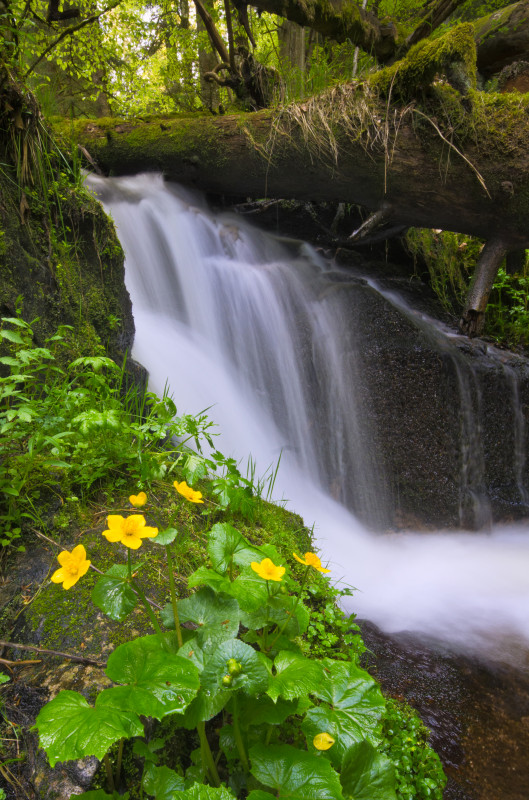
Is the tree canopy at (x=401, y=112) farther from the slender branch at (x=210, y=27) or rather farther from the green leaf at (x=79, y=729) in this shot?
the green leaf at (x=79, y=729)

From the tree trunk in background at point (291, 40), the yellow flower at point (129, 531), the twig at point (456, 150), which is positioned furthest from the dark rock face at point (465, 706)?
the tree trunk in background at point (291, 40)

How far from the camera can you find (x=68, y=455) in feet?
6.14

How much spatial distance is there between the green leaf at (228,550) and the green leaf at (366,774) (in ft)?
1.58

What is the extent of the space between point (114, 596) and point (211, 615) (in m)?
0.24

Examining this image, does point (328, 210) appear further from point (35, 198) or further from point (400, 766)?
point (400, 766)

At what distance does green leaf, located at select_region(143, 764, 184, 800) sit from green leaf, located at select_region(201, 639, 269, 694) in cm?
19

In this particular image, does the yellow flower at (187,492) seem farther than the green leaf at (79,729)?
Yes

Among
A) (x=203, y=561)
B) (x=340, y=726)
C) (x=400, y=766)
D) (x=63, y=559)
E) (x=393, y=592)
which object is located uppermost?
(x=63, y=559)

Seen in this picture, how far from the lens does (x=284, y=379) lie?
448cm

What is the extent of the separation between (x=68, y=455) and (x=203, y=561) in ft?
2.44

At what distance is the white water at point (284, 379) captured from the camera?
11.9 ft

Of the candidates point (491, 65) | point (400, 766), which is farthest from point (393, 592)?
point (491, 65)

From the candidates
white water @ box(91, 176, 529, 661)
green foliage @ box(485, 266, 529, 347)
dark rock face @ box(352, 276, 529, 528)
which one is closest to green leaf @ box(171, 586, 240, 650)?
white water @ box(91, 176, 529, 661)

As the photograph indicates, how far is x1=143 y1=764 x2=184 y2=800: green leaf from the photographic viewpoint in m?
0.88
